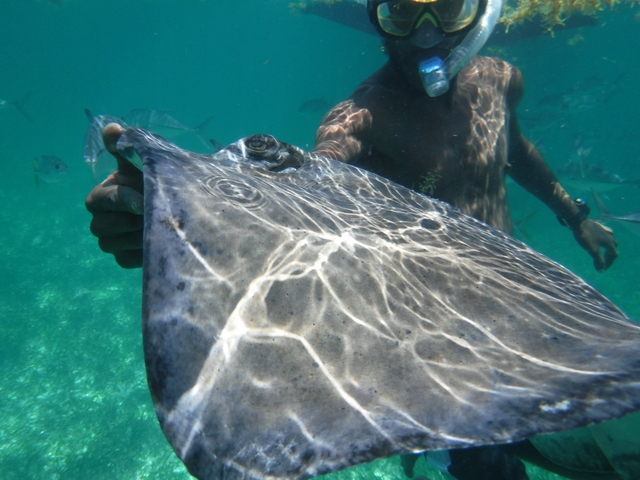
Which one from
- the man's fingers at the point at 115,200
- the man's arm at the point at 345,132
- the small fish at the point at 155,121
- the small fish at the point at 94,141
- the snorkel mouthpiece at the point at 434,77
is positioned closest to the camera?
the man's fingers at the point at 115,200

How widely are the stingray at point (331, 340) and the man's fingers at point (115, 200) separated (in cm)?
32

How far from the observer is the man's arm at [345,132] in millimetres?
3426

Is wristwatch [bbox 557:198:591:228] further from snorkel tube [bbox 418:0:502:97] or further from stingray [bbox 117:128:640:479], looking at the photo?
stingray [bbox 117:128:640:479]

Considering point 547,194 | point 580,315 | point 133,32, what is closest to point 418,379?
point 580,315

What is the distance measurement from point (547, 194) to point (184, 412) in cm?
556

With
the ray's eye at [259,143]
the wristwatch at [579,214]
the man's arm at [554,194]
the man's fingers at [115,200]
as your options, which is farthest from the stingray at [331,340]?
the wristwatch at [579,214]

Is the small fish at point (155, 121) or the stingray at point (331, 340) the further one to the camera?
the small fish at point (155, 121)

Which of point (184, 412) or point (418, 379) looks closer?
point (184, 412)

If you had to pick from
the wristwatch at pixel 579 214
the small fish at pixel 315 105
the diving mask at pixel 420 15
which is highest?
the diving mask at pixel 420 15

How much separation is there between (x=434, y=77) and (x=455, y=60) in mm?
402

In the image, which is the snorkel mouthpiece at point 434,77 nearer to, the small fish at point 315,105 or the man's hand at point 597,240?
the man's hand at point 597,240

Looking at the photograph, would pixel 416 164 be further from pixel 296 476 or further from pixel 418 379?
pixel 296 476

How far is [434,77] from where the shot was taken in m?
3.27

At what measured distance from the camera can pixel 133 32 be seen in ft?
257
